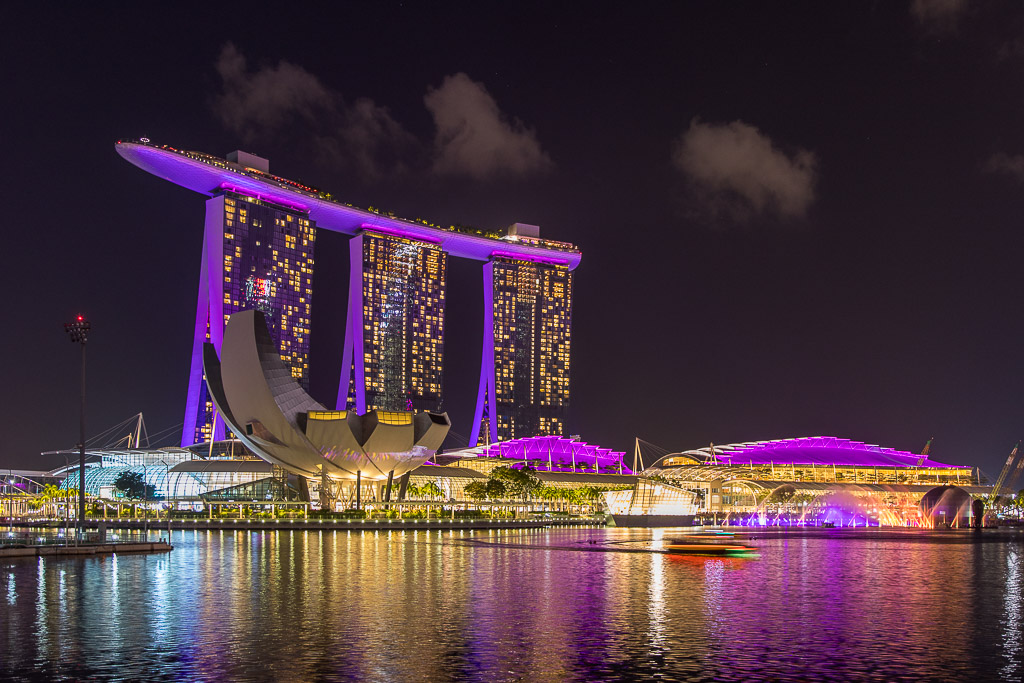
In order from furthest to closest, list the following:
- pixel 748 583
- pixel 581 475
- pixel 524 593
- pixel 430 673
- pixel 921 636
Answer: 1. pixel 581 475
2. pixel 748 583
3. pixel 524 593
4. pixel 921 636
5. pixel 430 673

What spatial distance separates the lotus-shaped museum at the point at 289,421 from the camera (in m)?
84.4

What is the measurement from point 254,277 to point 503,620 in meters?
150

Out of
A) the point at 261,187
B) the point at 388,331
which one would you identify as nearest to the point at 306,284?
the point at 261,187

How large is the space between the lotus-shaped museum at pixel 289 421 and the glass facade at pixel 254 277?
66950 mm

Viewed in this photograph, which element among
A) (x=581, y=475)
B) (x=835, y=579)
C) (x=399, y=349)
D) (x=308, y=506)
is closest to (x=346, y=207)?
(x=399, y=349)

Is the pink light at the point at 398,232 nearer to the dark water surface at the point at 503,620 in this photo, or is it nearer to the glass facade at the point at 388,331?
the glass facade at the point at 388,331

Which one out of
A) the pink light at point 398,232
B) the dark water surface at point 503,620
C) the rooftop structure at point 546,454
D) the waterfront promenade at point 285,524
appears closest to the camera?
the dark water surface at point 503,620

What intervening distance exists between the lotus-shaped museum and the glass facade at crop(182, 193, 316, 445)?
2636 inches

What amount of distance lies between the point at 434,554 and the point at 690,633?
26.5m

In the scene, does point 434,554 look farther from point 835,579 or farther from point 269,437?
point 269,437

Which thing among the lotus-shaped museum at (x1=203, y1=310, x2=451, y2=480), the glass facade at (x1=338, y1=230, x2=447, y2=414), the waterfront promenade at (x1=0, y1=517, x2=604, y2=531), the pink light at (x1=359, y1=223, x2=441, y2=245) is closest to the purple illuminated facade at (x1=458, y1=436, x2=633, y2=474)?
the glass facade at (x1=338, y1=230, x2=447, y2=414)

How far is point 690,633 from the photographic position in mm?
20984

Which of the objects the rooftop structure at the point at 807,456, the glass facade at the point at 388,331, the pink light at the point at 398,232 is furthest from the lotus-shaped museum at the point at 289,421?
the pink light at the point at 398,232

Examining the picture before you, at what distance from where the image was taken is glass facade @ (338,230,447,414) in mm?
189875
